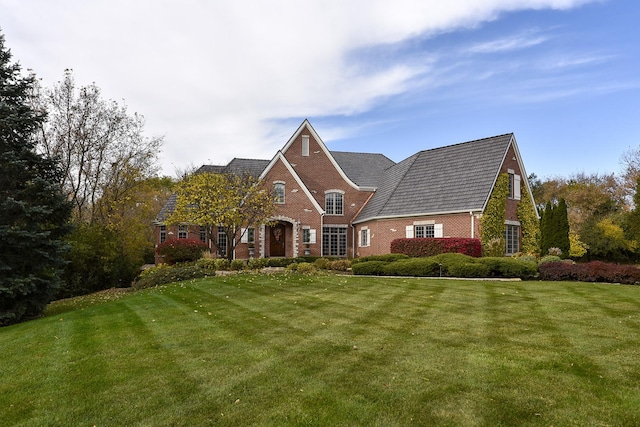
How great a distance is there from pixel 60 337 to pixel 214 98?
16.7 m

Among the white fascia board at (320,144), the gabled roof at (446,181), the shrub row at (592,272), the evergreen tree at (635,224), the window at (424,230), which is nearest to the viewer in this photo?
the shrub row at (592,272)

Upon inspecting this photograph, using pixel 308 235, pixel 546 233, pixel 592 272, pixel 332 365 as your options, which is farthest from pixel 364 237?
pixel 332 365

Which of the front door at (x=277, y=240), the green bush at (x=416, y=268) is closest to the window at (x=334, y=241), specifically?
the front door at (x=277, y=240)

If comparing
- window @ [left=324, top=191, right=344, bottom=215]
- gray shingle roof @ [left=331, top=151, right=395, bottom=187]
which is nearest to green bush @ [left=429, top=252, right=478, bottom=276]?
window @ [left=324, top=191, right=344, bottom=215]

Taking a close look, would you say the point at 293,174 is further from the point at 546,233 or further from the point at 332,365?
the point at 332,365

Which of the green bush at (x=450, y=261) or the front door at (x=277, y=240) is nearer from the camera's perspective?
the green bush at (x=450, y=261)

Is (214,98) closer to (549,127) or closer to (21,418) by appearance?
(549,127)

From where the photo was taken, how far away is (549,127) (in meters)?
22.8

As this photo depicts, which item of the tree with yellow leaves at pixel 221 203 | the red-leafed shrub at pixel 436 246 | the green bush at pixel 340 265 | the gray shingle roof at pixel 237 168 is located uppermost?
the gray shingle roof at pixel 237 168

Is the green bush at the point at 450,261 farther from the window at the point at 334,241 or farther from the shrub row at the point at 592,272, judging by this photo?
the window at the point at 334,241

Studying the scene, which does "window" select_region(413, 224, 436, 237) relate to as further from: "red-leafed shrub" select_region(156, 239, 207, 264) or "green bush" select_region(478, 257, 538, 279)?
"red-leafed shrub" select_region(156, 239, 207, 264)

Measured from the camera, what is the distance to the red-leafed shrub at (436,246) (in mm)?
23938

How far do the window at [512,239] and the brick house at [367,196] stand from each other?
6 centimetres

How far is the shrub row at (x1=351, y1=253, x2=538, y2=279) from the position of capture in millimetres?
18453
